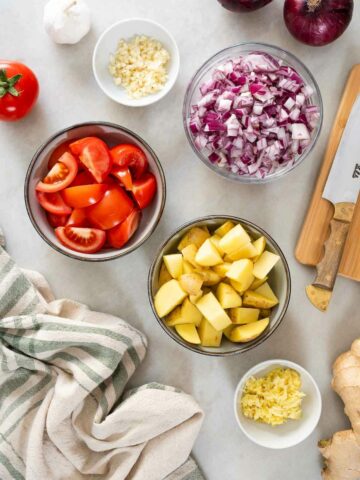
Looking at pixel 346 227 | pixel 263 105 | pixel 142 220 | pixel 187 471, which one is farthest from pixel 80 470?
pixel 263 105

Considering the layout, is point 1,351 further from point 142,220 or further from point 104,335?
point 142,220

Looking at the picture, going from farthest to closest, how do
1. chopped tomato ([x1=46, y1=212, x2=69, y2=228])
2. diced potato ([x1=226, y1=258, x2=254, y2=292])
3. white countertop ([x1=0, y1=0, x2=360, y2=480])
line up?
white countertop ([x1=0, y1=0, x2=360, y2=480]), chopped tomato ([x1=46, y1=212, x2=69, y2=228]), diced potato ([x1=226, y1=258, x2=254, y2=292])

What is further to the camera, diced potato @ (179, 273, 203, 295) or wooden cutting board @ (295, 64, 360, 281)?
wooden cutting board @ (295, 64, 360, 281)

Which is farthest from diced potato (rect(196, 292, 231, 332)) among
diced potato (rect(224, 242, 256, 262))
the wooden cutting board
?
the wooden cutting board

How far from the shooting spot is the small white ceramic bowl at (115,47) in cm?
156

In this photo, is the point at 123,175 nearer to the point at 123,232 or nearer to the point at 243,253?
the point at 123,232

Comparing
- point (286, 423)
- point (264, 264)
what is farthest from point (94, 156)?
point (286, 423)

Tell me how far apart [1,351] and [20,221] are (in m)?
0.36

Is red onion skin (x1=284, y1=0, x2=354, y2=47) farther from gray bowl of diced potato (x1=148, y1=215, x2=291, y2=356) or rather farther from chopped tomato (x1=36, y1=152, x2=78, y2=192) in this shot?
chopped tomato (x1=36, y1=152, x2=78, y2=192)

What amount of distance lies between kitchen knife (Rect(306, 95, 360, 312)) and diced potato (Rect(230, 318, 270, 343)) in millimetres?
153

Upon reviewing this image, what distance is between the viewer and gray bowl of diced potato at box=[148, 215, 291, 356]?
1.45m

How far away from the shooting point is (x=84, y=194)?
4.80ft

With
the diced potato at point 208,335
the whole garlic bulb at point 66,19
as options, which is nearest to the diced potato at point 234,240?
the diced potato at point 208,335

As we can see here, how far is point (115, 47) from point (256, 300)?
781 mm
